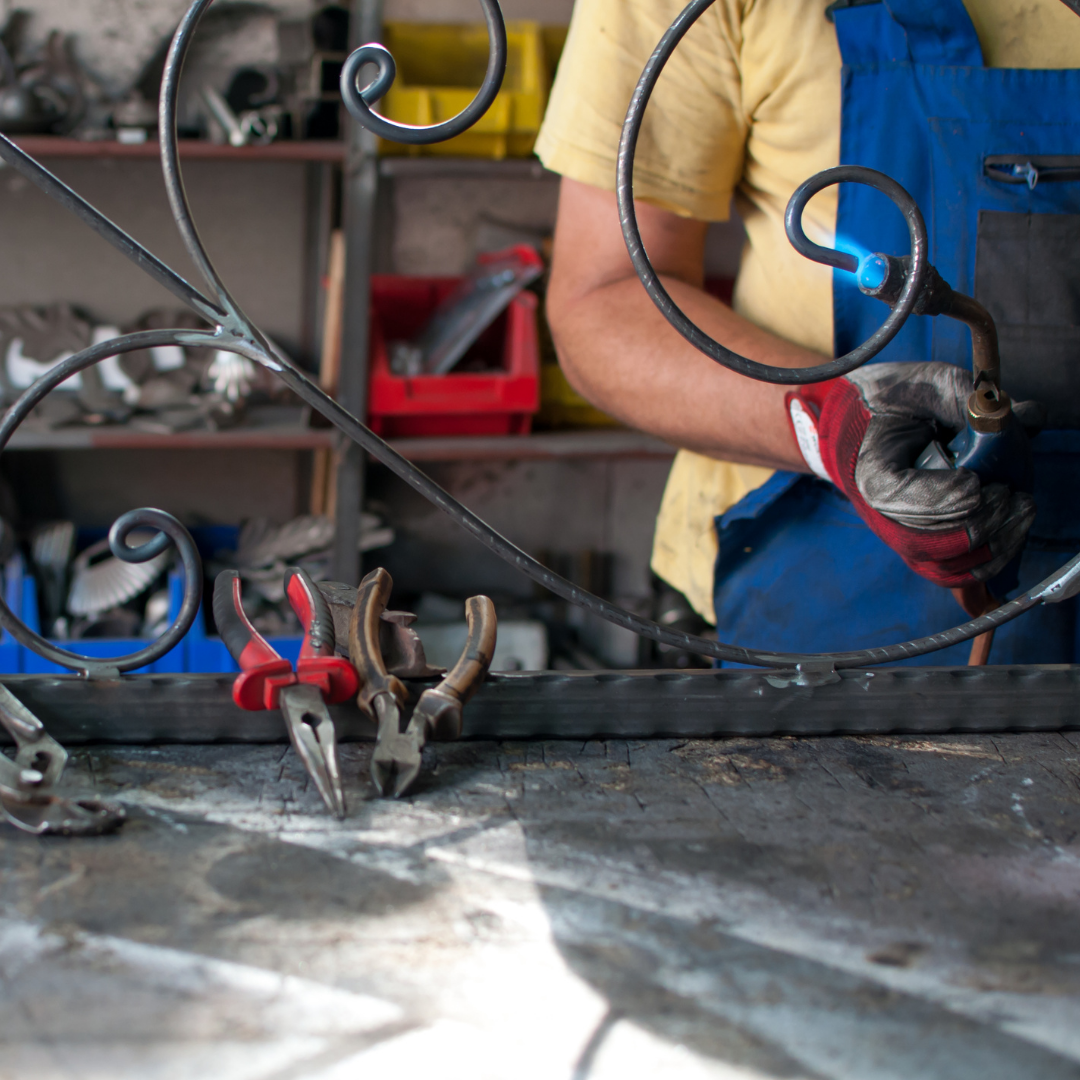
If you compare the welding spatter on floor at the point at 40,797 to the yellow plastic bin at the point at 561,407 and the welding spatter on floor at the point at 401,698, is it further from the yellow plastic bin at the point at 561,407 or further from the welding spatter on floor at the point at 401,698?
the yellow plastic bin at the point at 561,407

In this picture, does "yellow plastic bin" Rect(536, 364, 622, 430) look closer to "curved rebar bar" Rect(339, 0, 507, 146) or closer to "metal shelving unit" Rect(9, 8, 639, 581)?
"metal shelving unit" Rect(9, 8, 639, 581)

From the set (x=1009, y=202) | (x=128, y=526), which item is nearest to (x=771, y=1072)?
(x=128, y=526)

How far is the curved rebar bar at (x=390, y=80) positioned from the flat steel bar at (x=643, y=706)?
31 cm

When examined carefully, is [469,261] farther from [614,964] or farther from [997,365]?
[614,964]

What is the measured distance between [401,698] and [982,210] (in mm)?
676

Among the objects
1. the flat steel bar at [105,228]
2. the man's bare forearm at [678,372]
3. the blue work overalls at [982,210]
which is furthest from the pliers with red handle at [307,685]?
the blue work overalls at [982,210]

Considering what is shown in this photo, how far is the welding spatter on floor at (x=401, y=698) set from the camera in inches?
21.5

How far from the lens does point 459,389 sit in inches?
79.8

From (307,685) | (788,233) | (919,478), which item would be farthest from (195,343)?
(919,478)

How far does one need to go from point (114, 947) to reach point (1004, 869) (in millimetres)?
407

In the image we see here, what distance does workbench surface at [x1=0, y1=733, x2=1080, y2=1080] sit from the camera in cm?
39

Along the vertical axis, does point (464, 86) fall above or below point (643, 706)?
above

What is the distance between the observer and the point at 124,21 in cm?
222

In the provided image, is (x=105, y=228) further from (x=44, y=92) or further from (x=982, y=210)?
(x=44, y=92)
